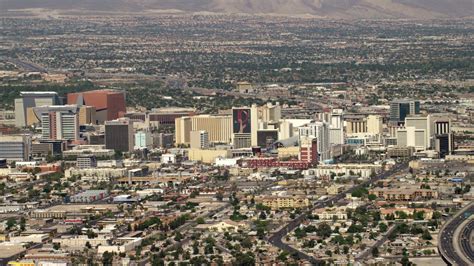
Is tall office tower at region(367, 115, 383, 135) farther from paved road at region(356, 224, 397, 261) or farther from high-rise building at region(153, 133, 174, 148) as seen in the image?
paved road at region(356, 224, 397, 261)

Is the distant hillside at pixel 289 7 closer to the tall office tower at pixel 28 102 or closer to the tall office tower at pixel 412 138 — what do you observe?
the tall office tower at pixel 28 102

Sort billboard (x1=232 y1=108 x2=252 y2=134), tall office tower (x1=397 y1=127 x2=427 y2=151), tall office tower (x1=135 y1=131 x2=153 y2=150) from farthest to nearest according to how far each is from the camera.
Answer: tall office tower (x1=135 y1=131 x2=153 y2=150) → billboard (x1=232 y1=108 x2=252 y2=134) → tall office tower (x1=397 y1=127 x2=427 y2=151)

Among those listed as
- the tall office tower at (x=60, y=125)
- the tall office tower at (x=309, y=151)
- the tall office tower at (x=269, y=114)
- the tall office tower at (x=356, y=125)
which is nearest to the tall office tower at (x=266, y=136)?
the tall office tower at (x=269, y=114)

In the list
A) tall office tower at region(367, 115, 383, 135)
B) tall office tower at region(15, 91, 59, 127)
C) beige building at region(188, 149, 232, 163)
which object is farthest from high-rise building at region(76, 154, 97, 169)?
tall office tower at region(15, 91, 59, 127)

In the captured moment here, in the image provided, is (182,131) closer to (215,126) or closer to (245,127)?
(215,126)

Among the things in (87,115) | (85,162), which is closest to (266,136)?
(85,162)

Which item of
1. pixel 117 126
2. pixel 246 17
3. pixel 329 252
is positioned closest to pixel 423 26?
pixel 246 17

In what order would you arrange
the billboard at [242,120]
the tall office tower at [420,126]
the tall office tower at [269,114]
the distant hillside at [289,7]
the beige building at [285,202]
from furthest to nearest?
the distant hillside at [289,7]
the tall office tower at [269,114]
the billboard at [242,120]
the tall office tower at [420,126]
the beige building at [285,202]
